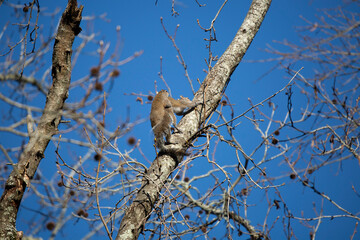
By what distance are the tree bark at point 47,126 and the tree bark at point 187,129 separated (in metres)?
0.97

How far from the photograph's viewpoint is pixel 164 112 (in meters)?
4.95

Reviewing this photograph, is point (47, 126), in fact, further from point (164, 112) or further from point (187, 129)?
point (164, 112)

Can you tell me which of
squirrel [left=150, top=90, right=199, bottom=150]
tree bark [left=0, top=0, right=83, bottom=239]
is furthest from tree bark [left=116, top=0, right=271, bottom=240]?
tree bark [left=0, top=0, right=83, bottom=239]

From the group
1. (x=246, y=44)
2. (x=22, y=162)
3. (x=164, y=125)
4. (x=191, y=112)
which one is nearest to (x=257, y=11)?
(x=246, y=44)

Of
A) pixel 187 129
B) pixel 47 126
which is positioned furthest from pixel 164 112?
pixel 47 126

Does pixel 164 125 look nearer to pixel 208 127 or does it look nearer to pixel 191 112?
pixel 191 112

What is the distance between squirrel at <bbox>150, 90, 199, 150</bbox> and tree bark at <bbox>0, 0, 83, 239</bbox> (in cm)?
186

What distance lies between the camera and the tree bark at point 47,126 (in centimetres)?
226

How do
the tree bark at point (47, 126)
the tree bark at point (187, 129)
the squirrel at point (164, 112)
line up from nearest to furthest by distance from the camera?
the tree bark at point (47, 126)
the tree bark at point (187, 129)
the squirrel at point (164, 112)

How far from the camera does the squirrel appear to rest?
456 cm

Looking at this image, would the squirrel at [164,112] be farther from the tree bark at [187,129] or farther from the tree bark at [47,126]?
the tree bark at [47,126]

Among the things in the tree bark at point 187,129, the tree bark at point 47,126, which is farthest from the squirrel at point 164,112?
the tree bark at point 47,126

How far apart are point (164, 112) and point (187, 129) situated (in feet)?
4.34

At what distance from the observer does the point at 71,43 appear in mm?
2619
